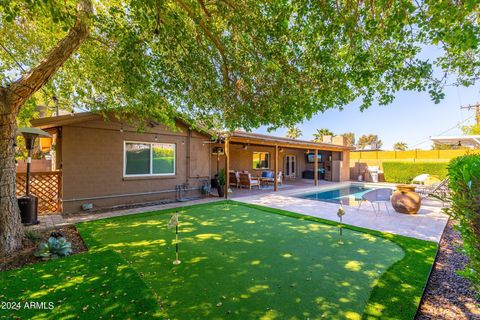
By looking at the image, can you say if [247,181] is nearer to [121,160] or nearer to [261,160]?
[261,160]

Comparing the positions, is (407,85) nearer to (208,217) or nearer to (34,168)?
(208,217)

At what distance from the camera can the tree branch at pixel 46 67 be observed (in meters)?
4.54

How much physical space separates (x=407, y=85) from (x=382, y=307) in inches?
168

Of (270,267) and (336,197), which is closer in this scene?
(270,267)

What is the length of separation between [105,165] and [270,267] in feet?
24.9

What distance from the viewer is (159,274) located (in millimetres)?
3730

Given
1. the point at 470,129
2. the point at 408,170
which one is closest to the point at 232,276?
the point at 408,170

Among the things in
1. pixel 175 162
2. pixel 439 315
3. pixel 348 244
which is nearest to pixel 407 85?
pixel 348 244

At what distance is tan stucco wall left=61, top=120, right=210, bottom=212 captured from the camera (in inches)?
310

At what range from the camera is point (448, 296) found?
333cm

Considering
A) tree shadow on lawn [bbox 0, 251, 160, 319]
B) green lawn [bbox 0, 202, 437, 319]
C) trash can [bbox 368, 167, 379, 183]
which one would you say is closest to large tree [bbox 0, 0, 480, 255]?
tree shadow on lawn [bbox 0, 251, 160, 319]

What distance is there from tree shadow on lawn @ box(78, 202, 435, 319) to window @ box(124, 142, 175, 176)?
3.13 meters

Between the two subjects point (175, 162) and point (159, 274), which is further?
point (175, 162)

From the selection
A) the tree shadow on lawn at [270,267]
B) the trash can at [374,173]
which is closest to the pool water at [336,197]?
the tree shadow on lawn at [270,267]
